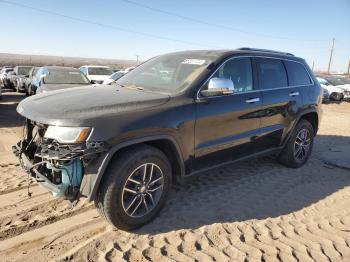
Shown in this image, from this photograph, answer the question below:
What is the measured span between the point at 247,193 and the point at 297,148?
174 centimetres

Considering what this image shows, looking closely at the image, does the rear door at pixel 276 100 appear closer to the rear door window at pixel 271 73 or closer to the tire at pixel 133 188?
the rear door window at pixel 271 73

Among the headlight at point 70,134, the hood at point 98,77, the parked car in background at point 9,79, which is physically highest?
the headlight at point 70,134

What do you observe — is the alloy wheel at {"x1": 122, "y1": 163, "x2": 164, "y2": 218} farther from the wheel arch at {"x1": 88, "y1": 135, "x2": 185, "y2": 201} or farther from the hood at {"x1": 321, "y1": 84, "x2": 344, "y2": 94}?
the hood at {"x1": 321, "y1": 84, "x2": 344, "y2": 94}

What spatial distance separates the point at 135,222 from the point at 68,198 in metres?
0.78

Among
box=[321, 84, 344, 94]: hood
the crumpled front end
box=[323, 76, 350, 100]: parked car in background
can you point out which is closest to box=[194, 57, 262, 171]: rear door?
the crumpled front end

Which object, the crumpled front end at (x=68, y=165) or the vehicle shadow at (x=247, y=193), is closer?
the crumpled front end at (x=68, y=165)

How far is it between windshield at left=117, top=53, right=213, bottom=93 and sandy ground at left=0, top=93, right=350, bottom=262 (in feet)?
4.91

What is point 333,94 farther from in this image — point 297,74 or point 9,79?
point 9,79

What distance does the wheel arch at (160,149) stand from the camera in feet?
10.7

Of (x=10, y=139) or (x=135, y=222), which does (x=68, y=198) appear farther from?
(x=10, y=139)

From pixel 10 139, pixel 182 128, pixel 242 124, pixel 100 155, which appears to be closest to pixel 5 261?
pixel 100 155

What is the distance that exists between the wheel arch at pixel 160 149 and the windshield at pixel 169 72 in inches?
26.6

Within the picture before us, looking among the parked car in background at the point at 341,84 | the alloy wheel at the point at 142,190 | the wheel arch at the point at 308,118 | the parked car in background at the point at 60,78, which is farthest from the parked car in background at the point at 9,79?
the alloy wheel at the point at 142,190

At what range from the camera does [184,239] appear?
3.59 m
